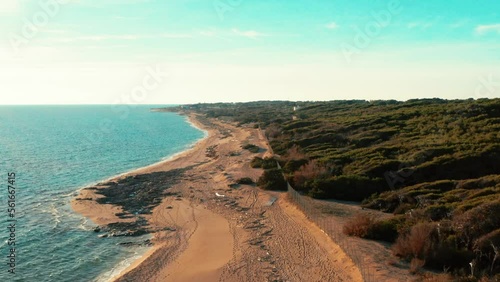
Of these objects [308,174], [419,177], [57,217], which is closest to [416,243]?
[419,177]

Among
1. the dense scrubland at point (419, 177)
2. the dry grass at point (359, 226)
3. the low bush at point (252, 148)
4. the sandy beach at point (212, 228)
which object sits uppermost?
the dense scrubland at point (419, 177)

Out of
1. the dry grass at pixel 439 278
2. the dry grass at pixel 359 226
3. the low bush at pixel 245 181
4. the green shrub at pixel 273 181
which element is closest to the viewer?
the dry grass at pixel 439 278

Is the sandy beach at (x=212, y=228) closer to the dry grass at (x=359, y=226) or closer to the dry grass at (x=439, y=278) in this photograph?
the dry grass at (x=359, y=226)

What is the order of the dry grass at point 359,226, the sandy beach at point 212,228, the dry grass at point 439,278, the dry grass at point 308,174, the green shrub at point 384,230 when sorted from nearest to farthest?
the dry grass at point 439,278
the sandy beach at point 212,228
the green shrub at point 384,230
the dry grass at point 359,226
the dry grass at point 308,174

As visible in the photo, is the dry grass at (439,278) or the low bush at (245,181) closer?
the dry grass at (439,278)

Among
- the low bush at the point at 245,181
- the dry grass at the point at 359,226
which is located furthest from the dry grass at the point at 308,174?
the dry grass at the point at 359,226

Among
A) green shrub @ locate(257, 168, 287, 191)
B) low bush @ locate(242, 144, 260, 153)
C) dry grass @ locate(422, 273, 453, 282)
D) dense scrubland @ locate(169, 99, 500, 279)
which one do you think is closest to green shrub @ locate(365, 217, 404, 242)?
dense scrubland @ locate(169, 99, 500, 279)

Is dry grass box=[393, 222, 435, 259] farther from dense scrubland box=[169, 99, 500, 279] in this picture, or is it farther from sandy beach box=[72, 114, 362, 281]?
sandy beach box=[72, 114, 362, 281]

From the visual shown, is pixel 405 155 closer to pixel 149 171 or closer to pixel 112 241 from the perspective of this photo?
pixel 112 241

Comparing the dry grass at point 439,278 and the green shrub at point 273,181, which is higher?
the dry grass at point 439,278
